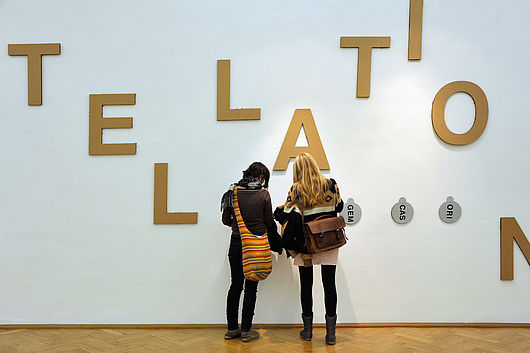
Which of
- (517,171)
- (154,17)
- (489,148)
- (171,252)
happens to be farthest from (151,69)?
(517,171)

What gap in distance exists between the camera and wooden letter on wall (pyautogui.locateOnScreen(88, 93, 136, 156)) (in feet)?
10.5

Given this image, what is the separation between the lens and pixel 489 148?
3.17 meters

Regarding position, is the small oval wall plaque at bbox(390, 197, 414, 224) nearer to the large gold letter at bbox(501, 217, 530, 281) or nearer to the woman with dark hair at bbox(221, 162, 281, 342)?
→ the large gold letter at bbox(501, 217, 530, 281)

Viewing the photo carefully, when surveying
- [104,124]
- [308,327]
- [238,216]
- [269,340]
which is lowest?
[269,340]

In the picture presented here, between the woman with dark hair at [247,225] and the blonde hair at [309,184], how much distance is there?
0.82ft

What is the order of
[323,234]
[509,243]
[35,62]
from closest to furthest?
[323,234] → [509,243] → [35,62]

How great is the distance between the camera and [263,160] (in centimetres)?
318

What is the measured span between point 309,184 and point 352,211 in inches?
25.5

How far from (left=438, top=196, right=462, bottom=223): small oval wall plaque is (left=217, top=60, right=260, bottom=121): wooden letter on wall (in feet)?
5.51

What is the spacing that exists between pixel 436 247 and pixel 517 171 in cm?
91

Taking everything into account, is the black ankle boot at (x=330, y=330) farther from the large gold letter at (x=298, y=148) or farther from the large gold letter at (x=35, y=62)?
the large gold letter at (x=35, y=62)

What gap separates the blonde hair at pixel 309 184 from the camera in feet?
8.83

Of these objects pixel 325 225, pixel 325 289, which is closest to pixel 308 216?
pixel 325 225

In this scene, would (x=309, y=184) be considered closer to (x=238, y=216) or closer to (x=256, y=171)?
(x=256, y=171)
